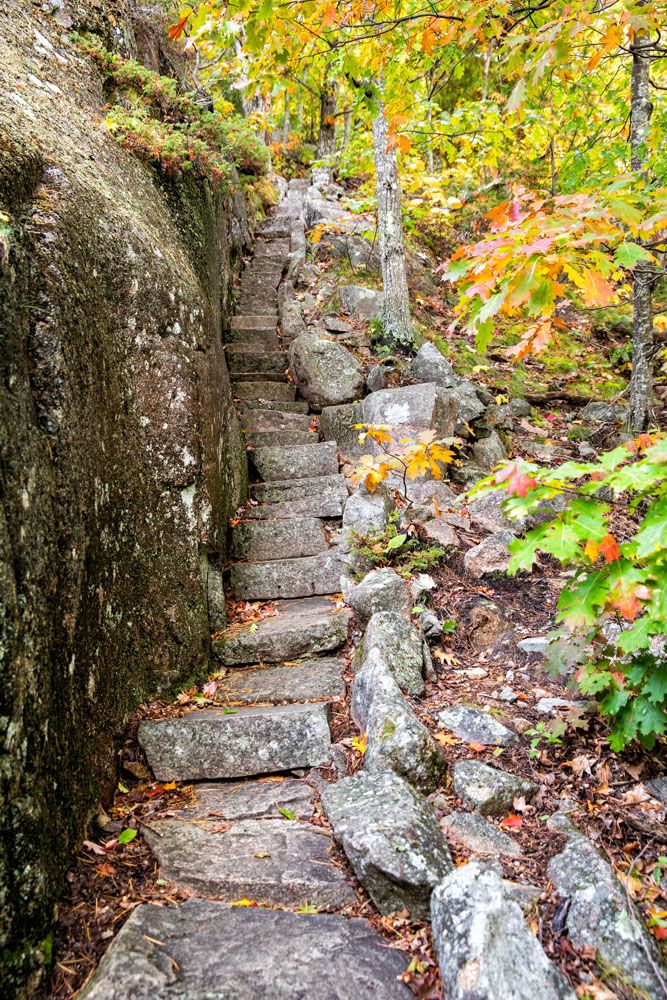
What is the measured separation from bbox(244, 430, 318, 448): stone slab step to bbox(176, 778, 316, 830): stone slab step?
13.7ft

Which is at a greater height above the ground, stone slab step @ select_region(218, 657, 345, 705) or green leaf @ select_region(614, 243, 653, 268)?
green leaf @ select_region(614, 243, 653, 268)

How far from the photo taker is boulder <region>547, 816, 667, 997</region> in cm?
192

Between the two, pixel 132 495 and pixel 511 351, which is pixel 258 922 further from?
pixel 511 351

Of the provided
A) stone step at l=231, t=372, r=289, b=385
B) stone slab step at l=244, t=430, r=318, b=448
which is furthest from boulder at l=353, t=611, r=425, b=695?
stone step at l=231, t=372, r=289, b=385

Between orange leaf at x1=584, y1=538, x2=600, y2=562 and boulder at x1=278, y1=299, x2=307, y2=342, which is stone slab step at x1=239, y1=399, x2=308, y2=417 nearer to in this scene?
boulder at x1=278, y1=299, x2=307, y2=342

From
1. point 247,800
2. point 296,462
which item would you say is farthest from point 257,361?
point 247,800

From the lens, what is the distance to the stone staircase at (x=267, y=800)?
211 cm

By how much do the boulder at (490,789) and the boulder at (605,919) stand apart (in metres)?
0.42

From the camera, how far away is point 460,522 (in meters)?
5.30

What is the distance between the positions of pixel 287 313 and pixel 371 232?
2.65 meters

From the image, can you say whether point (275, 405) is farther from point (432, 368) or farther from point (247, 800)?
point (247, 800)

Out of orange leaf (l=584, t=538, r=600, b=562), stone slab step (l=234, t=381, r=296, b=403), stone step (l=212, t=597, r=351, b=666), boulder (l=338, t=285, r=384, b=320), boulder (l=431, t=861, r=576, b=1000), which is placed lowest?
boulder (l=431, t=861, r=576, b=1000)

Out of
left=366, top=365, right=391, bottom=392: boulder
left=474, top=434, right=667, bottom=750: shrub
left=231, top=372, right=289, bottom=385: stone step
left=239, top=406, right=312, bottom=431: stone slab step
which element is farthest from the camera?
left=231, top=372, right=289, bottom=385: stone step

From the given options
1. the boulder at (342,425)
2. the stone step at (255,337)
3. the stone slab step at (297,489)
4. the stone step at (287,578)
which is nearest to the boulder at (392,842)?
the stone step at (287,578)
